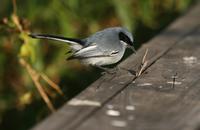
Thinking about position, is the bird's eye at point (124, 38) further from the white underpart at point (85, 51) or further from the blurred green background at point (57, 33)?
the blurred green background at point (57, 33)

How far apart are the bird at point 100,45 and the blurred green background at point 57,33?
582mm

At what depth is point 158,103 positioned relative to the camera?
114 inches

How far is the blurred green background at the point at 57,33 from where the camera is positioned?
491 cm

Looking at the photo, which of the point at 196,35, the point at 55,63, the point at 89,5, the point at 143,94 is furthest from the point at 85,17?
the point at 143,94

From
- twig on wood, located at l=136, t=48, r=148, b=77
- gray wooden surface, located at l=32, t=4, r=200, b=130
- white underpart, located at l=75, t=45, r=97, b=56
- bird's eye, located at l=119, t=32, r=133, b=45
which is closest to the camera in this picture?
gray wooden surface, located at l=32, t=4, r=200, b=130

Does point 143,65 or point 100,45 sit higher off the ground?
point 100,45

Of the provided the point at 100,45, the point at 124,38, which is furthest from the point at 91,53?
the point at 124,38

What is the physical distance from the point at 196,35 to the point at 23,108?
1768mm

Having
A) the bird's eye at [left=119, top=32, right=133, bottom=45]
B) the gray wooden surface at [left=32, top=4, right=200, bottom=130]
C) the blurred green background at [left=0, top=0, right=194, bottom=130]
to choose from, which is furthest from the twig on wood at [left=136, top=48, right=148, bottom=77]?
the blurred green background at [left=0, top=0, right=194, bottom=130]

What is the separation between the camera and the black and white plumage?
3982 mm

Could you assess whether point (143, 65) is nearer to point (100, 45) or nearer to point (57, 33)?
point (100, 45)

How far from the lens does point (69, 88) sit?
18.1 ft

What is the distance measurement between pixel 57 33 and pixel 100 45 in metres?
1.20

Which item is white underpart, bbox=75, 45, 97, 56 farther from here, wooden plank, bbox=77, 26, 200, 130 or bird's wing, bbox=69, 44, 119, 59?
wooden plank, bbox=77, 26, 200, 130
